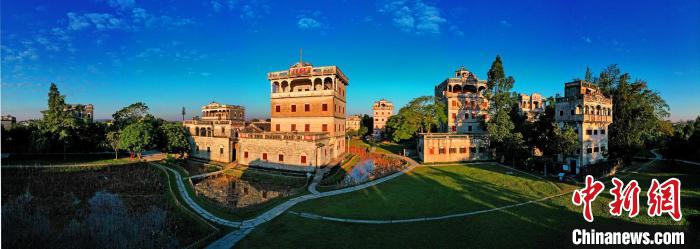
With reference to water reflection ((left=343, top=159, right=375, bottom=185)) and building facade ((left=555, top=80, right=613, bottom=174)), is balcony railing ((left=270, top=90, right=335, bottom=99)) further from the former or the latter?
building facade ((left=555, top=80, right=613, bottom=174))

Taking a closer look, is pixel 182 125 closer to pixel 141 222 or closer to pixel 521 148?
pixel 141 222

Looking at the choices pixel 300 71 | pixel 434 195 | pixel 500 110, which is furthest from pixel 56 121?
pixel 500 110

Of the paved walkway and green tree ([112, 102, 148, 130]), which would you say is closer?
the paved walkway

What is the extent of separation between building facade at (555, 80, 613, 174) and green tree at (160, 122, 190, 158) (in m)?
51.1

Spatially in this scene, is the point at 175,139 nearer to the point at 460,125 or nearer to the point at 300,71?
the point at 300,71

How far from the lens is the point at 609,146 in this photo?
34781 millimetres

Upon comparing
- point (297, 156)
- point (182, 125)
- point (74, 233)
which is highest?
point (182, 125)

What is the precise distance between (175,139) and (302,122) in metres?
18.8

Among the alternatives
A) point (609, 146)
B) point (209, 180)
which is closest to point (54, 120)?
point (209, 180)

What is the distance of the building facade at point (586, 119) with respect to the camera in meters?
32.0

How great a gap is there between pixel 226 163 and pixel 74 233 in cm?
2434

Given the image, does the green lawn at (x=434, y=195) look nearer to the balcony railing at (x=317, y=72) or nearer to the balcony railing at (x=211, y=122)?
the balcony railing at (x=317, y=72)

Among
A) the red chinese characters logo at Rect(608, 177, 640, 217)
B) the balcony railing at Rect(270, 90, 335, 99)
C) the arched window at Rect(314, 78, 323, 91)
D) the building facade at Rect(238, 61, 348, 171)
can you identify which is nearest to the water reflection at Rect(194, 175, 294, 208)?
the building facade at Rect(238, 61, 348, 171)

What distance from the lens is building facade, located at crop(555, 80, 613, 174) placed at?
3200 cm
